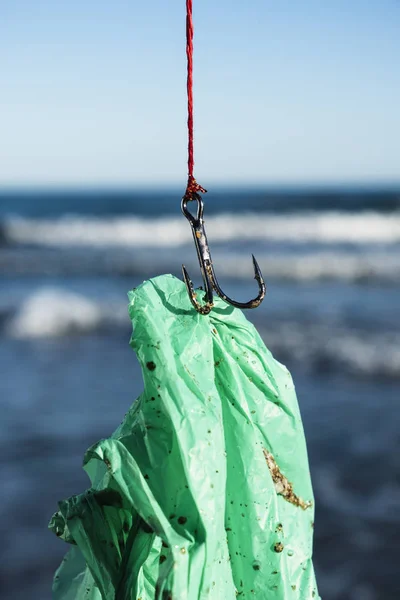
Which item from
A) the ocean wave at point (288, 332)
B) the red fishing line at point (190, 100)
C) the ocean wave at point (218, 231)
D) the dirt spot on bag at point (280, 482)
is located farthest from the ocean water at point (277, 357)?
the ocean wave at point (218, 231)

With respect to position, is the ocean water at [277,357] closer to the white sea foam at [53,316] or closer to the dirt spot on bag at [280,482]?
the white sea foam at [53,316]

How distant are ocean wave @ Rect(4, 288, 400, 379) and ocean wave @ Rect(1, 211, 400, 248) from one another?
22.9 feet

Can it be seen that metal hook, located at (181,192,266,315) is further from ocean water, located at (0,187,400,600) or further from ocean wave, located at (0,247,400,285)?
ocean wave, located at (0,247,400,285)

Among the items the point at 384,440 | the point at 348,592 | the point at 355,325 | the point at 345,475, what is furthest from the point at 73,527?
the point at 355,325

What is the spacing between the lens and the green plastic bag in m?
0.87

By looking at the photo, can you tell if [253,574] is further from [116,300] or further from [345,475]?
[116,300]

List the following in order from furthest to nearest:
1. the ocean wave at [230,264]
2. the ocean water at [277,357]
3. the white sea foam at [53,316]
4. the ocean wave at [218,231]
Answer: the ocean wave at [218,231] < the ocean wave at [230,264] < the white sea foam at [53,316] < the ocean water at [277,357]

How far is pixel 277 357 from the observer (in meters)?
5.03

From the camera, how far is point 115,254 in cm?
1155

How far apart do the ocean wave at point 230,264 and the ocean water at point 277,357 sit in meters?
0.04

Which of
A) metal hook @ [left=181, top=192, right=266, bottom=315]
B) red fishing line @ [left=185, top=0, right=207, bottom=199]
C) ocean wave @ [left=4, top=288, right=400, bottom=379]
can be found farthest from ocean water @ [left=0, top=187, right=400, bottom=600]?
red fishing line @ [left=185, top=0, right=207, bottom=199]

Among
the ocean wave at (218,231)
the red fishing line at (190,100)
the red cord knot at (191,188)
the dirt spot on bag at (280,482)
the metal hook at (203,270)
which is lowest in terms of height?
the ocean wave at (218,231)

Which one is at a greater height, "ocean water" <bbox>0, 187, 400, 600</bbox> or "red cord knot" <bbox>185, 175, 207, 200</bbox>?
"red cord knot" <bbox>185, 175, 207, 200</bbox>

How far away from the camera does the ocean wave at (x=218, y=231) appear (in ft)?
46.5
